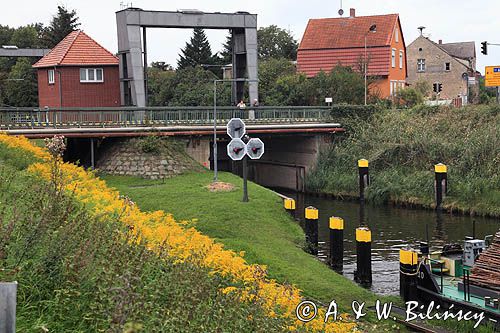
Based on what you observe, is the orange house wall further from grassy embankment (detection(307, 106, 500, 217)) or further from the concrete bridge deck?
grassy embankment (detection(307, 106, 500, 217))

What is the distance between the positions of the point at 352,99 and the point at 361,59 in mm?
7047

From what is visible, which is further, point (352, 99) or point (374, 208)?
point (352, 99)

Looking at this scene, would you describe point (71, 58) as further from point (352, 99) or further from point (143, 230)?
point (143, 230)

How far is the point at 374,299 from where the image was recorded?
16.6 metres

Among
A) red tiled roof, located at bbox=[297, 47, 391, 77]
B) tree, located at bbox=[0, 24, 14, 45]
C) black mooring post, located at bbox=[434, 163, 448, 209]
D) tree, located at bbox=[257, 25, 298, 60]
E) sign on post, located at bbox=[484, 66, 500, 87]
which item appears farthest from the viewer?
tree, located at bbox=[257, 25, 298, 60]

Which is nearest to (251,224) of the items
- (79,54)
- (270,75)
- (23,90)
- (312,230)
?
(312,230)

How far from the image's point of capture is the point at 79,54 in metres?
41.5

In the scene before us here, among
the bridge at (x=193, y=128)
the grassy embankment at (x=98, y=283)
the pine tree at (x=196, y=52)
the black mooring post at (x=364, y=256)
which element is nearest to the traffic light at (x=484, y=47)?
the bridge at (x=193, y=128)

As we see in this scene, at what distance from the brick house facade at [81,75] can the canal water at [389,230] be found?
13252 millimetres

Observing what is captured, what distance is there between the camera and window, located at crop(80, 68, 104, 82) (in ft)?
136

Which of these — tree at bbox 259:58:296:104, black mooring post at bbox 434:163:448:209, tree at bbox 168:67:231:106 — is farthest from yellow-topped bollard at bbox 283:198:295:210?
tree at bbox 168:67:231:106

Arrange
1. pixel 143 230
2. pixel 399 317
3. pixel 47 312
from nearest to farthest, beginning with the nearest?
pixel 47 312 < pixel 143 230 < pixel 399 317

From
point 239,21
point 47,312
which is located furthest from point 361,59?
point 47,312

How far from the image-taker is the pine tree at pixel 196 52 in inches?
3189
